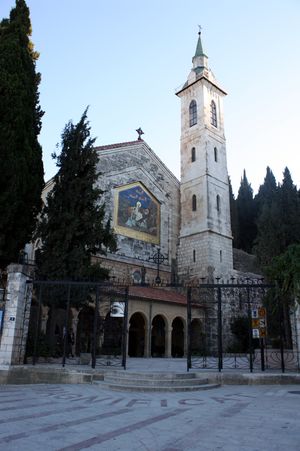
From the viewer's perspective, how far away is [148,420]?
4801 mm

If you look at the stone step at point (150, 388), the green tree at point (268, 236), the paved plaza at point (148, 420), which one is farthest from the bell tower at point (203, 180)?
the paved plaza at point (148, 420)

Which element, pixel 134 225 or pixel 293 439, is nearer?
pixel 293 439

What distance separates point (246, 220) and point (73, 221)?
3324cm

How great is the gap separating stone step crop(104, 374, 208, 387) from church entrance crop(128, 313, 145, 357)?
14.8m

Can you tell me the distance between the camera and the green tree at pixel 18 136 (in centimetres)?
1166

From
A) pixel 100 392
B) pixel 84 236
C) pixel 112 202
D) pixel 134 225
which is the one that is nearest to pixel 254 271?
pixel 134 225

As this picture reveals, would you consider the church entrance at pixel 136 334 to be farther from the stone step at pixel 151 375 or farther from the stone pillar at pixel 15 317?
the stone step at pixel 151 375

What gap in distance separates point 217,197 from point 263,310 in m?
18.7

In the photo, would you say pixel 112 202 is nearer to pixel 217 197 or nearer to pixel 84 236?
pixel 217 197

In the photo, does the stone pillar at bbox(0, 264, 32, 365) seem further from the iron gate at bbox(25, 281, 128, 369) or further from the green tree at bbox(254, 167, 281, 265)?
the green tree at bbox(254, 167, 281, 265)

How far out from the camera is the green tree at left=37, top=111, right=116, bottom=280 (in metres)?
13.3

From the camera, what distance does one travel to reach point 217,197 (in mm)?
28375

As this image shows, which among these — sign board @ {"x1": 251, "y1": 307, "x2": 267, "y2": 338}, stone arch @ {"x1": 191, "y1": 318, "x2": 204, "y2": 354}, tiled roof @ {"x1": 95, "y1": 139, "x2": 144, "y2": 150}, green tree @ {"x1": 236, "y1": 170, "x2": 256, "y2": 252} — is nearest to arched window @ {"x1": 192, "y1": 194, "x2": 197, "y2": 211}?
tiled roof @ {"x1": 95, "y1": 139, "x2": 144, "y2": 150}

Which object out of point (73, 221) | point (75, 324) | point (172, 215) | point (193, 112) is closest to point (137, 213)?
point (172, 215)
